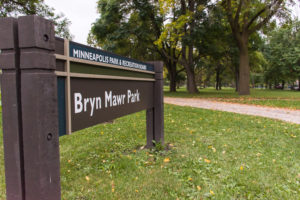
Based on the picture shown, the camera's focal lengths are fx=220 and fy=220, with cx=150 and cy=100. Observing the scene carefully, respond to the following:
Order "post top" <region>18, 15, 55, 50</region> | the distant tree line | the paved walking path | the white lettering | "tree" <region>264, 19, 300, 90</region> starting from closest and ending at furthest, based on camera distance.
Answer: "post top" <region>18, 15, 55, 50</region> < the white lettering < the paved walking path < the distant tree line < "tree" <region>264, 19, 300, 90</region>

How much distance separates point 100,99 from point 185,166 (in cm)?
174

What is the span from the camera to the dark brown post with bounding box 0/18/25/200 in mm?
1435

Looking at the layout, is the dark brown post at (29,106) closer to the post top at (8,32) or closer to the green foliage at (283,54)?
the post top at (8,32)

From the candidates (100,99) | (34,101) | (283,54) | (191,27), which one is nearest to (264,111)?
(100,99)

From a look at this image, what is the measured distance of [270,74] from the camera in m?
42.6

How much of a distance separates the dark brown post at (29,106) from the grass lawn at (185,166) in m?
1.07

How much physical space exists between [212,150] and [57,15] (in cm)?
1539

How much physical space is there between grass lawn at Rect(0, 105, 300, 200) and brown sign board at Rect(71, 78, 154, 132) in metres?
0.88

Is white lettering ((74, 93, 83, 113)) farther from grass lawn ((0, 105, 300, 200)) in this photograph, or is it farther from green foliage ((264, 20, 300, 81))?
green foliage ((264, 20, 300, 81))

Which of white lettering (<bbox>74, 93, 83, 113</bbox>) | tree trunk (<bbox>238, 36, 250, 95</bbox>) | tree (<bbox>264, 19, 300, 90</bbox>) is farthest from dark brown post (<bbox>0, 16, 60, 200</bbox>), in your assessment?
tree (<bbox>264, 19, 300, 90</bbox>)

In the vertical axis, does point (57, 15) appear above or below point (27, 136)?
above

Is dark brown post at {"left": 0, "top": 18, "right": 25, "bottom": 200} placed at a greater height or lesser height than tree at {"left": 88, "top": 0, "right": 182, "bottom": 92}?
lesser

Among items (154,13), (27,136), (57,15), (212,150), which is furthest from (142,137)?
(154,13)

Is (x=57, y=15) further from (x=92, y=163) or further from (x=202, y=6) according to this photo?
(x=92, y=163)
